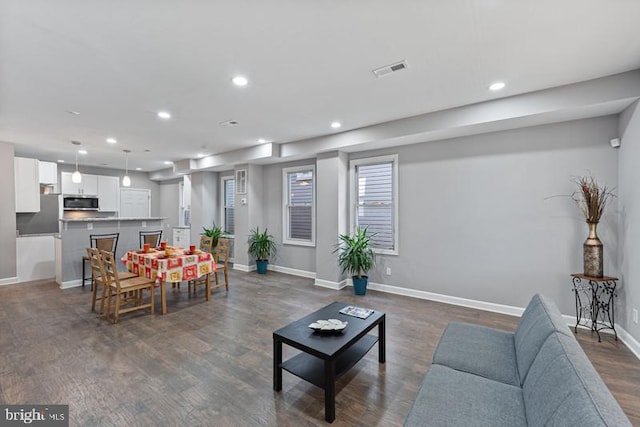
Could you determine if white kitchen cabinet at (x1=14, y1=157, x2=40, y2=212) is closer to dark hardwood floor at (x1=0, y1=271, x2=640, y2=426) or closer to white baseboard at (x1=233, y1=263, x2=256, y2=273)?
dark hardwood floor at (x1=0, y1=271, x2=640, y2=426)

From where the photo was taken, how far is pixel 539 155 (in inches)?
143

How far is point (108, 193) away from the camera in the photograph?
8.27 meters

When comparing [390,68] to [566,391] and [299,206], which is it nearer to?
[566,391]

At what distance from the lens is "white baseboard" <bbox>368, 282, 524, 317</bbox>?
381cm

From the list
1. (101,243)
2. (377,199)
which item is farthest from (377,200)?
(101,243)

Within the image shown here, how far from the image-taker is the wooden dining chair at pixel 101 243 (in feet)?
→ 16.9

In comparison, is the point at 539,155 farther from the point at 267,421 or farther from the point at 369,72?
the point at 267,421

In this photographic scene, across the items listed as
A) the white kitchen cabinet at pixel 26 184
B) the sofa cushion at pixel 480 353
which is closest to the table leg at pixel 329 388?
the sofa cushion at pixel 480 353

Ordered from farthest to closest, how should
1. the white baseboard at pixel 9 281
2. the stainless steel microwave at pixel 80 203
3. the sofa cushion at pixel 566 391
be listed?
the stainless steel microwave at pixel 80 203 → the white baseboard at pixel 9 281 → the sofa cushion at pixel 566 391

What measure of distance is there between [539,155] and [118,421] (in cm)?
506

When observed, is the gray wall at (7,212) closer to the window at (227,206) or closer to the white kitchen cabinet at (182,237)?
the white kitchen cabinet at (182,237)

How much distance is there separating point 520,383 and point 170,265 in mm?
3937

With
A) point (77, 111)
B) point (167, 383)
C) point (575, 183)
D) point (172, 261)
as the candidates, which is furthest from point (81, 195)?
point (575, 183)

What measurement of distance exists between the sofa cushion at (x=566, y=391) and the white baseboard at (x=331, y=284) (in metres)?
3.74
